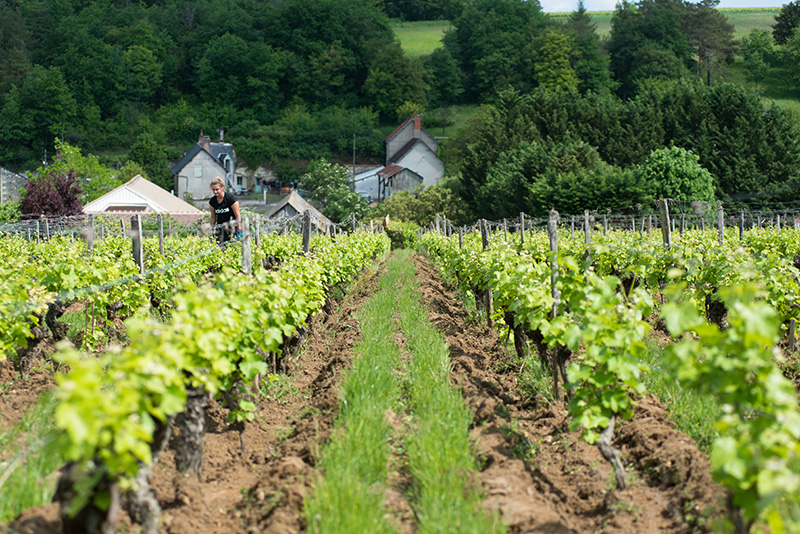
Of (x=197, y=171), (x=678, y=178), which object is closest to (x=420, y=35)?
(x=197, y=171)

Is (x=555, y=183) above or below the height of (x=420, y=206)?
above

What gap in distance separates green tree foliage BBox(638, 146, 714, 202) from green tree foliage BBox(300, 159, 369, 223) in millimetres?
25798

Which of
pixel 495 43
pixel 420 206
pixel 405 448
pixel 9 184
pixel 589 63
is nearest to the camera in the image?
pixel 405 448

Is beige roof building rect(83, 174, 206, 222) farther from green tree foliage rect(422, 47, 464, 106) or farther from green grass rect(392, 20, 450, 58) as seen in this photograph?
green grass rect(392, 20, 450, 58)

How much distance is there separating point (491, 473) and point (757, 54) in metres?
84.0

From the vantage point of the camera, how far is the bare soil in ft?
12.6

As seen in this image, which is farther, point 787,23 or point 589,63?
point 787,23

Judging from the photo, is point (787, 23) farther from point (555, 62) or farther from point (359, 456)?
point (359, 456)

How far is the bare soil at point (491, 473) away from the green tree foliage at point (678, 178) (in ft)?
91.0

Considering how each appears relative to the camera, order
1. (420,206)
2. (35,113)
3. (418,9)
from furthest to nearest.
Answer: (418,9) < (35,113) < (420,206)

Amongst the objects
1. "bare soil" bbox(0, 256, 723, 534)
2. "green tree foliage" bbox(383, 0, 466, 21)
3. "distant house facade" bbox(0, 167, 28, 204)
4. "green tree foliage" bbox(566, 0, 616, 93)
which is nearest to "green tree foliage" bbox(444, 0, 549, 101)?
"green tree foliage" bbox(566, 0, 616, 93)

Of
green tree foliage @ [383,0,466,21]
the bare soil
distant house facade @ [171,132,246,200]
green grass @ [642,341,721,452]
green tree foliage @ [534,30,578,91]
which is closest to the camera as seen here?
the bare soil

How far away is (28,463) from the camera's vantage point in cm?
404

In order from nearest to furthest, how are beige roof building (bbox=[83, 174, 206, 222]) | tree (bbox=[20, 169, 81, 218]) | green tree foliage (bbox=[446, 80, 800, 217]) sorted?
green tree foliage (bbox=[446, 80, 800, 217]) → tree (bbox=[20, 169, 81, 218]) → beige roof building (bbox=[83, 174, 206, 222])
